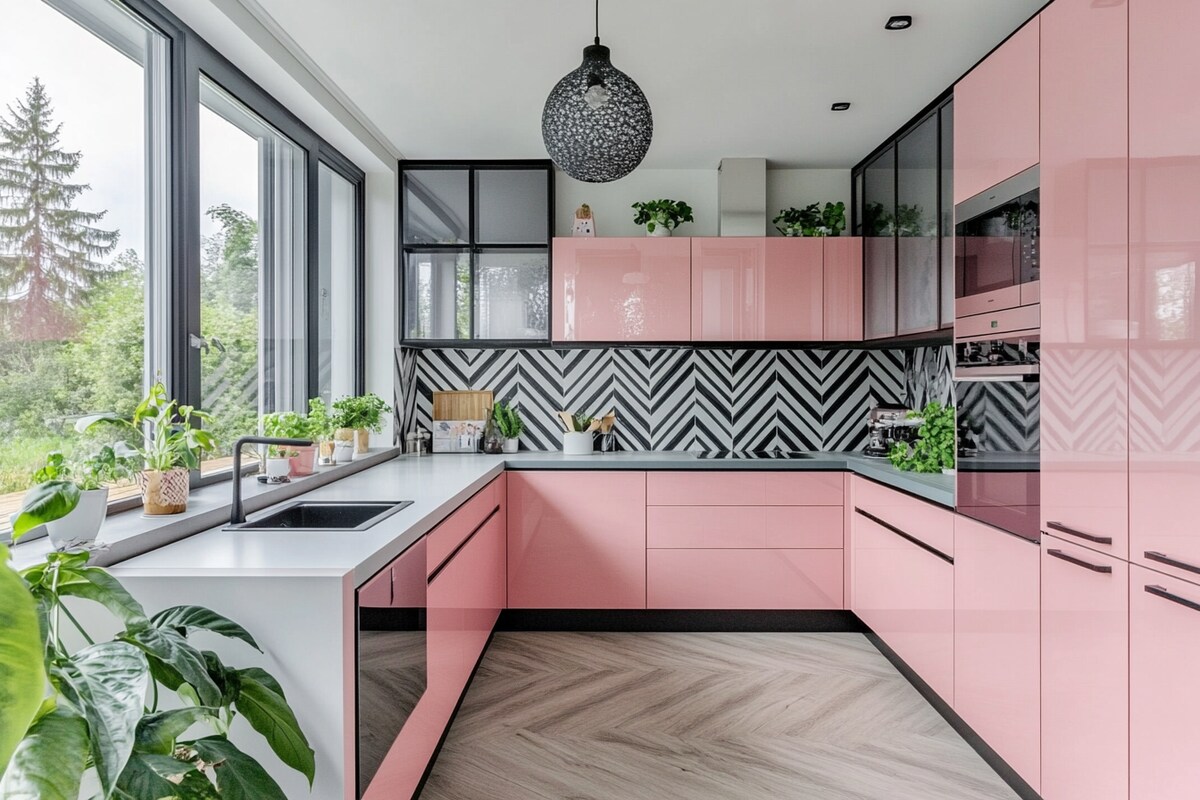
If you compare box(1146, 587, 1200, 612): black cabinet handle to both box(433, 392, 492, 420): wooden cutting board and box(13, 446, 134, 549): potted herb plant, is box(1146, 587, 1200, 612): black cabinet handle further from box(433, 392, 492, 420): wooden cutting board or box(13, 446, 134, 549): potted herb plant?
box(433, 392, 492, 420): wooden cutting board

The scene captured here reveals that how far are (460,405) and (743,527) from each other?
5.74ft

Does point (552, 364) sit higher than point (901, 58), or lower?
lower

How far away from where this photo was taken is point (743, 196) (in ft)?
12.0

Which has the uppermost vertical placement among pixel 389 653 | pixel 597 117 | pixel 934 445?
pixel 597 117

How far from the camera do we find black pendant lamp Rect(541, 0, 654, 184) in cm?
182

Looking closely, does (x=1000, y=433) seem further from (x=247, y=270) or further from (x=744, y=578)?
(x=247, y=270)

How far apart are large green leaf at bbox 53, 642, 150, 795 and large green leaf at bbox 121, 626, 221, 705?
0.08m

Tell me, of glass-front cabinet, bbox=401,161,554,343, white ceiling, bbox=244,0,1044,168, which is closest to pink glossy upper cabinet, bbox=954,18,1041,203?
white ceiling, bbox=244,0,1044,168

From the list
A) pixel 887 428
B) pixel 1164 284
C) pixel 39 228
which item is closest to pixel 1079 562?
pixel 1164 284

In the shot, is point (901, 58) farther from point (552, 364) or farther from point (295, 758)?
point (295, 758)

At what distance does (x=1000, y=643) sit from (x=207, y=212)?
295 cm

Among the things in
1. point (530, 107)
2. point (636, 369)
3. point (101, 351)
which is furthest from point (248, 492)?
point (636, 369)

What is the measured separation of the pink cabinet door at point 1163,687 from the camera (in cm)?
138

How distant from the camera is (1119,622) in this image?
158 centimetres
